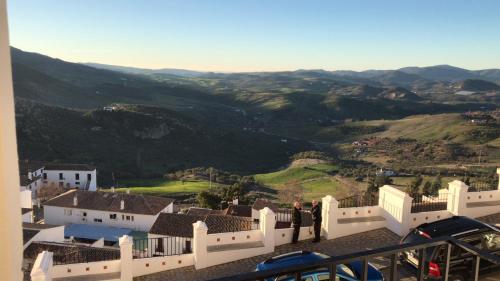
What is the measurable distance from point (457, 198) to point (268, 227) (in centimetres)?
609

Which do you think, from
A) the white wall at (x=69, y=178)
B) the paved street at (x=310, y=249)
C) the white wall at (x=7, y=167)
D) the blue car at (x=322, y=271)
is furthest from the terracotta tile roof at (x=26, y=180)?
the white wall at (x=7, y=167)

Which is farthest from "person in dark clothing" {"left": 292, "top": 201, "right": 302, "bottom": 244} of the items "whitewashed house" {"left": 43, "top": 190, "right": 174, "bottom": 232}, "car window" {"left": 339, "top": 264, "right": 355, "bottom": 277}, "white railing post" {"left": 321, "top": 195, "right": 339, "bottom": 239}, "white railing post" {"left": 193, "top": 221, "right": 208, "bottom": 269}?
"whitewashed house" {"left": 43, "top": 190, "right": 174, "bottom": 232}

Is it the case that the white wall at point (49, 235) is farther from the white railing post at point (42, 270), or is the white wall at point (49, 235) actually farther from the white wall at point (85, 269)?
the white railing post at point (42, 270)

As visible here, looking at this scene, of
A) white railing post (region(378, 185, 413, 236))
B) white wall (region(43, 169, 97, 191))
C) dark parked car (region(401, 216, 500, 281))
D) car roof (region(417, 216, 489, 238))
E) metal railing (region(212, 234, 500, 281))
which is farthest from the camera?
white wall (region(43, 169, 97, 191))

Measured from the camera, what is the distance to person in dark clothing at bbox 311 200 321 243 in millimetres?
11555

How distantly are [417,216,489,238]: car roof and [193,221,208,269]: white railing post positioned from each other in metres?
5.30

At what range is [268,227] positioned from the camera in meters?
11.6

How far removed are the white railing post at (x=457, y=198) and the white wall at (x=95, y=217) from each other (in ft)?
73.1

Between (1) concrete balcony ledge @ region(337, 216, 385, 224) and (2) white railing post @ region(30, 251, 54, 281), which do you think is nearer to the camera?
(2) white railing post @ region(30, 251, 54, 281)

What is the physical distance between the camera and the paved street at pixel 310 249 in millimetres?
10711

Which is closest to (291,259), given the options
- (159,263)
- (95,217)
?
(159,263)

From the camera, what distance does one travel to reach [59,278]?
34.7ft

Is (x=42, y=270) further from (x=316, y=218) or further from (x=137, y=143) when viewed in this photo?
(x=137, y=143)

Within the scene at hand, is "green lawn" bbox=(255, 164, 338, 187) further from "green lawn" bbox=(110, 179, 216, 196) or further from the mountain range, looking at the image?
"green lawn" bbox=(110, 179, 216, 196)
